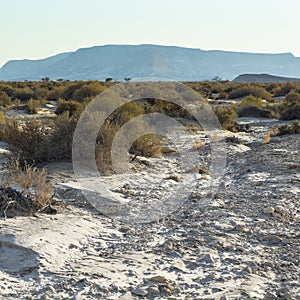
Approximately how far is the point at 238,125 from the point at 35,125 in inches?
459

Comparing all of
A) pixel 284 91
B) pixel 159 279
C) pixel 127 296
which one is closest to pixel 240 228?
pixel 159 279

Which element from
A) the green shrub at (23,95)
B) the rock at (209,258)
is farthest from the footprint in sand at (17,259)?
the green shrub at (23,95)

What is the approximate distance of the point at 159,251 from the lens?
20.2 feet

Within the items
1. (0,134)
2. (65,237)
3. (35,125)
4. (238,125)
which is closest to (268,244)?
(65,237)

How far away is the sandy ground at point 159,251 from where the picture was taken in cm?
508

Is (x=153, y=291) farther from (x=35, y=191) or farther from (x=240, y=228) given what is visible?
(x=35, y=191)

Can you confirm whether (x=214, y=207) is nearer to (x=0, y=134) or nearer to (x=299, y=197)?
(x=299, y=197)

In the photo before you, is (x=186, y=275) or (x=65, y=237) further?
(x=65, y=237)

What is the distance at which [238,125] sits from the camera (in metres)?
21.1

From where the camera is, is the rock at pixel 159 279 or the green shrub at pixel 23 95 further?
the green shrub at pixel 23 95

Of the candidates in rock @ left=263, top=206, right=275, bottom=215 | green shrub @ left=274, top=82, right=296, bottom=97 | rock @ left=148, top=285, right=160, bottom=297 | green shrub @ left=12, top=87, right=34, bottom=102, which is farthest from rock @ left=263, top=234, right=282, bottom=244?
green shrub @ left=274, top=82, right=296, bottom=97

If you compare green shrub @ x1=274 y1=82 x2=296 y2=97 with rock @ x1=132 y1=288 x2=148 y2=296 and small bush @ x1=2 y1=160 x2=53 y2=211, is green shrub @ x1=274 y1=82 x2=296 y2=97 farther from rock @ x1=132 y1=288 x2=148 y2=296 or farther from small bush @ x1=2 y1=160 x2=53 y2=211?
rock @ x1=132 y1=288 x2=148 y2=296

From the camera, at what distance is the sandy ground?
5078 mm

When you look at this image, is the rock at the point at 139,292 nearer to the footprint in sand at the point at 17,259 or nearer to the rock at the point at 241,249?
the footprint in sand at the point at 17,259
